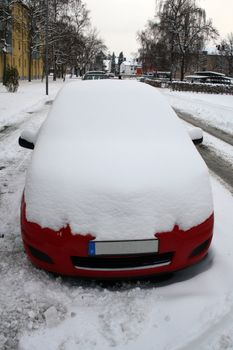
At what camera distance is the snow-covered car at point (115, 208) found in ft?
9.58

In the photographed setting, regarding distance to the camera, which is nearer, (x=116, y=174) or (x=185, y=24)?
(x=116, y=174)

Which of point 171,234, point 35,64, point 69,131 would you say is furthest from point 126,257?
point 35,64

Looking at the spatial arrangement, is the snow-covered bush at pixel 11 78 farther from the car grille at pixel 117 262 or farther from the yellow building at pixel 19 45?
the car grille at pixel 117 262

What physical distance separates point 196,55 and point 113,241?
51.9 m

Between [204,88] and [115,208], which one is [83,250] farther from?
[204,88]

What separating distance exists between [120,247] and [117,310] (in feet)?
1.52

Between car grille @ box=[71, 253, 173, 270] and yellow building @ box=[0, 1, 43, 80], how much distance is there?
117 feet

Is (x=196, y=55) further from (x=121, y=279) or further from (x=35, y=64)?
(x=121, y=279)

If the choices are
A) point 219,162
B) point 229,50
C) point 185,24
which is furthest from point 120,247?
point 229,50

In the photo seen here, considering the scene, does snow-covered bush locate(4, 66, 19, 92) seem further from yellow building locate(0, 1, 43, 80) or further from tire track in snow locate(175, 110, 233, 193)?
tire track in snow locate(175, 110, 233, 193)

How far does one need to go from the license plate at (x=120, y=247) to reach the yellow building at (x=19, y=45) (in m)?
35.8

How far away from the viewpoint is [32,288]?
3.12m

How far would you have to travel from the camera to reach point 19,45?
167 feet

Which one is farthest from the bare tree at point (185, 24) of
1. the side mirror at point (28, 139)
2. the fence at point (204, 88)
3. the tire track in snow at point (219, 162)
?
the side mirror at point (28, 139)
